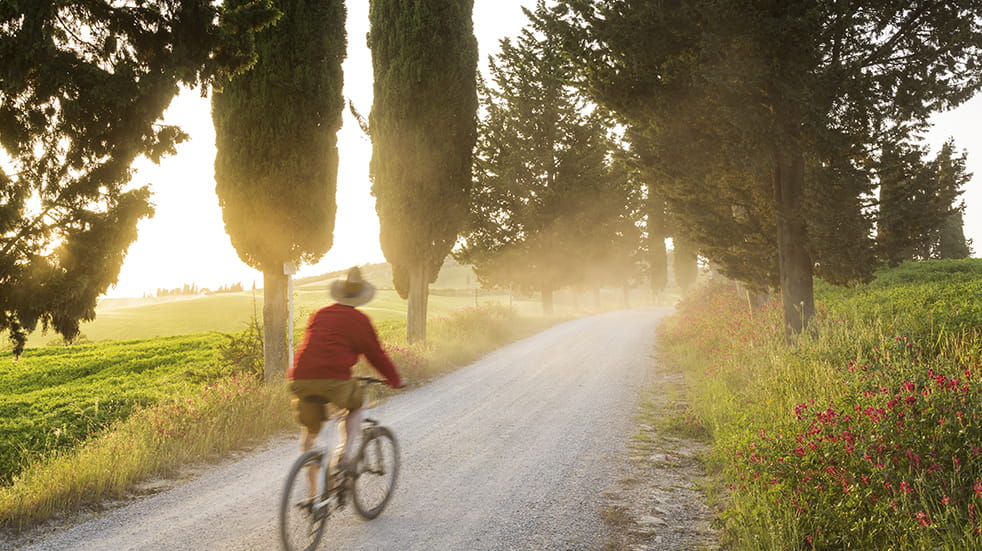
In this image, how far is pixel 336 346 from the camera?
4.18 meters

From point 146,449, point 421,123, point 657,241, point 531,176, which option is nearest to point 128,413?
point 146,449


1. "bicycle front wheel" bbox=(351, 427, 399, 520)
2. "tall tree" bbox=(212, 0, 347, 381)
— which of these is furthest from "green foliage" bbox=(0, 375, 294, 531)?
"bicycle front wheel" bbox=(351, 427, 399, 520)

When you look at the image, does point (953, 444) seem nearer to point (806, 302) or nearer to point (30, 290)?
point (806, 302)

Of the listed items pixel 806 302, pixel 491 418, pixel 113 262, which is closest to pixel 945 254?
pixel 806 302

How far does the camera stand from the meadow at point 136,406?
5.14 m

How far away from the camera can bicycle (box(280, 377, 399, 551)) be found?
3781mm

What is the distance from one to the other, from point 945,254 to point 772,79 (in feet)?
152

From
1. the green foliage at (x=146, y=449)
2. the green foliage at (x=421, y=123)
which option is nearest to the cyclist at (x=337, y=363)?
the green foliage at (x=146, y=449)

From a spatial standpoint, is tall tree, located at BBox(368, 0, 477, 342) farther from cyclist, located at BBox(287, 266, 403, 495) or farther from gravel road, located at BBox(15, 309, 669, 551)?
cyclist, located at BBox(287, 266, 403, 495)

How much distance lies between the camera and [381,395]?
9.65 meters

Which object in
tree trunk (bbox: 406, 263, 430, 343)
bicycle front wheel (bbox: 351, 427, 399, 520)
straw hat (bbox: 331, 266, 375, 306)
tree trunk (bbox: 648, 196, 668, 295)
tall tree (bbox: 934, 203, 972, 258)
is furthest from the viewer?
tall tree (bbox: 934, 203, 972, 258)

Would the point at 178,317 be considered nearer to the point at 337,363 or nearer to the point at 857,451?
the point at 337,363

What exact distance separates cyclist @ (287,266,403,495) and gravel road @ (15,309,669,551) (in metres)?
0.88

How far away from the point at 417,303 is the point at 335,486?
12.1m
